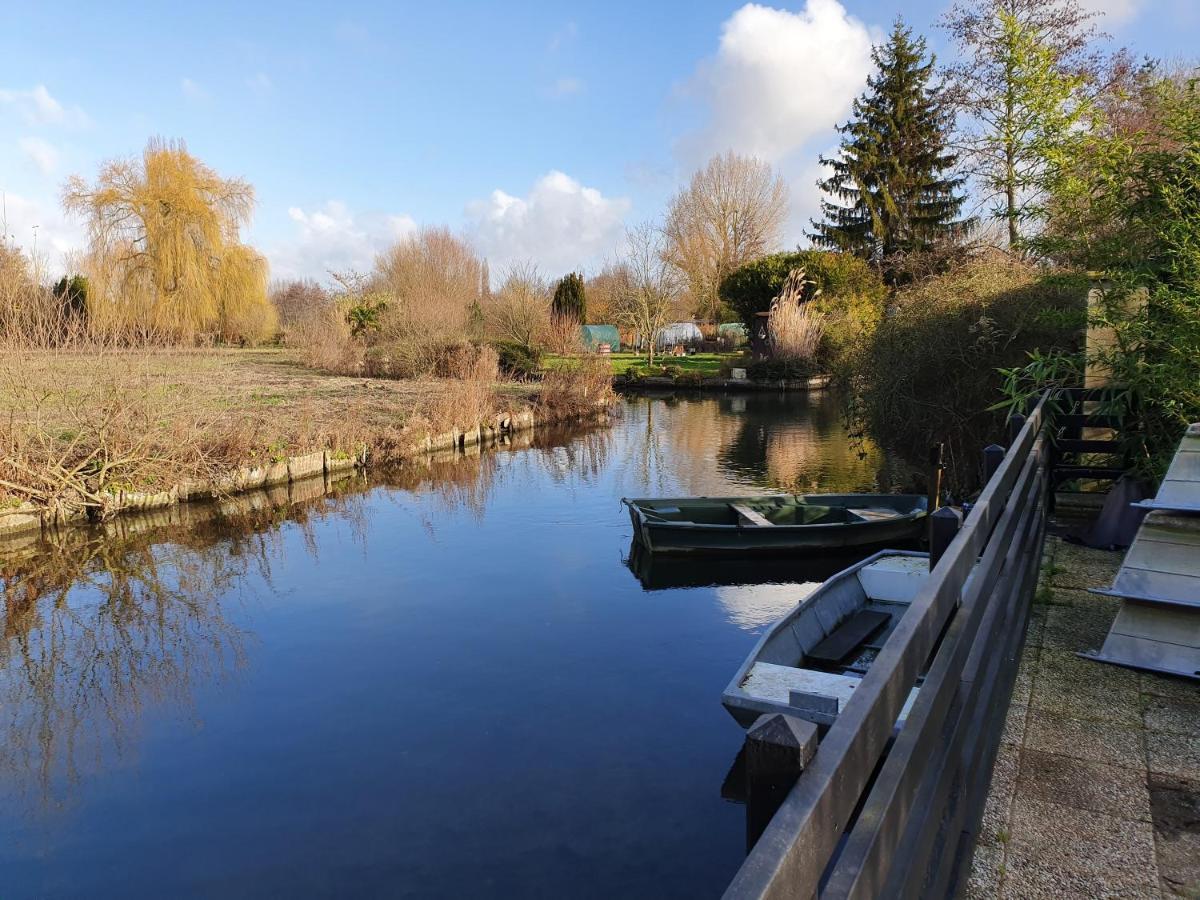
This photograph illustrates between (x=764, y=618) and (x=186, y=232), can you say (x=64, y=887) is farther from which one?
(x=186, y=232)

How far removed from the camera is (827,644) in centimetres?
671

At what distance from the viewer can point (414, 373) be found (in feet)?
94.7

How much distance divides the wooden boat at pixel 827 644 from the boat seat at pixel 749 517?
7.83 ft

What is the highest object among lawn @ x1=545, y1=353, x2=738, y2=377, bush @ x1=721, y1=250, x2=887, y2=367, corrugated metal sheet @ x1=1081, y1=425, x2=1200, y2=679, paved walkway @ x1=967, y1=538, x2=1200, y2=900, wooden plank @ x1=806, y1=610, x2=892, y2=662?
bush @ x1=721, y1=250, x2=887, y2=367

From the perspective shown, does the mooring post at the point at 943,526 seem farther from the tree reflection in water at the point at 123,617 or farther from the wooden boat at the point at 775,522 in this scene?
the wooden boat at the point at 775,522

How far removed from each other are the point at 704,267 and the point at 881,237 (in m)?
13.9

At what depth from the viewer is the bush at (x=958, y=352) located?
1052 cm

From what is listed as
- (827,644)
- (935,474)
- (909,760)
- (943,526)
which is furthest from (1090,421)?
(909,760)

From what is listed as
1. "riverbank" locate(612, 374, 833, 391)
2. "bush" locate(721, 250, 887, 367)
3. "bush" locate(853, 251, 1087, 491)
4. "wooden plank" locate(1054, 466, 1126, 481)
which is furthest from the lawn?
"wooden plank" locate(1054, 466, 1126, 481)

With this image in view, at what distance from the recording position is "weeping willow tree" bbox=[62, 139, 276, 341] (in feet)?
90.8

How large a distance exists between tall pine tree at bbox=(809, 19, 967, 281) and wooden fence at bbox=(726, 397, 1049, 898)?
3338 cm

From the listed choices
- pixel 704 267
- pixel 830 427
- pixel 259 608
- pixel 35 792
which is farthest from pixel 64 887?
pixel 704 267

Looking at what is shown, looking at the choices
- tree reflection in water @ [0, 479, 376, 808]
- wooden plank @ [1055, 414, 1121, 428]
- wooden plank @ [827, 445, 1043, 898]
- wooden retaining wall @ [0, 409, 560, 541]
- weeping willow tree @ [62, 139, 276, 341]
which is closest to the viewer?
wooden plank @ [827, 445, 1043, 898]

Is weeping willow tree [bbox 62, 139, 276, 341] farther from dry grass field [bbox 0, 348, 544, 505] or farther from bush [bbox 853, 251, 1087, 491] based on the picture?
bush [bbox 853, 251, 1087, 491]
